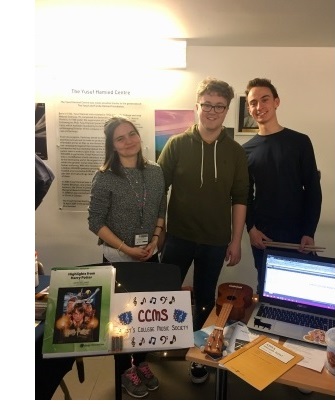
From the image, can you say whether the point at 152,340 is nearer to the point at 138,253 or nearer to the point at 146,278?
the point at 146,278

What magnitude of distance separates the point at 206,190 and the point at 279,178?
413mm

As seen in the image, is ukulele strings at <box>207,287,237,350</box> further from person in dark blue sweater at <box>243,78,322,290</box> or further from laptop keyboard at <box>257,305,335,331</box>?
person in dark blue sweater at <box>243,78,322,290</box>

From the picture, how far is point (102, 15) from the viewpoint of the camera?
1.61 metres

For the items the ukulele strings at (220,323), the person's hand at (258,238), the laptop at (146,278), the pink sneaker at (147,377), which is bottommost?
the pink sneaker at (147,377)

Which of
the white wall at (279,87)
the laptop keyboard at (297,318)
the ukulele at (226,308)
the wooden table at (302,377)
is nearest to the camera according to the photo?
the wooden table at (302,377)

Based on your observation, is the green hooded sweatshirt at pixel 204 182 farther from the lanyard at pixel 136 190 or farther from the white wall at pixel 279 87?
the white wall at pixel 279 87

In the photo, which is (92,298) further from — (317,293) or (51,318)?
(317,293)

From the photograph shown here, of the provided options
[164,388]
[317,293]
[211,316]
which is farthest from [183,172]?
[164,388]

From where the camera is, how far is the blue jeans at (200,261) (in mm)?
1758

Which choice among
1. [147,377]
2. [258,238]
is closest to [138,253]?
[258,238]

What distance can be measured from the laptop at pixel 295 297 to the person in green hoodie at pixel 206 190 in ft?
1.41

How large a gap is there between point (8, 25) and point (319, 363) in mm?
1382

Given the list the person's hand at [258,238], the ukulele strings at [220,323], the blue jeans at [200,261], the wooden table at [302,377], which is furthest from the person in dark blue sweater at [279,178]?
the wooden table at [302,377]

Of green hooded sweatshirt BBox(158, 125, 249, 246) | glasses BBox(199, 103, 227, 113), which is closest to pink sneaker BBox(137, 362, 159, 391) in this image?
green hooded sweatshirt BBox(158, 125, 249, 246)
